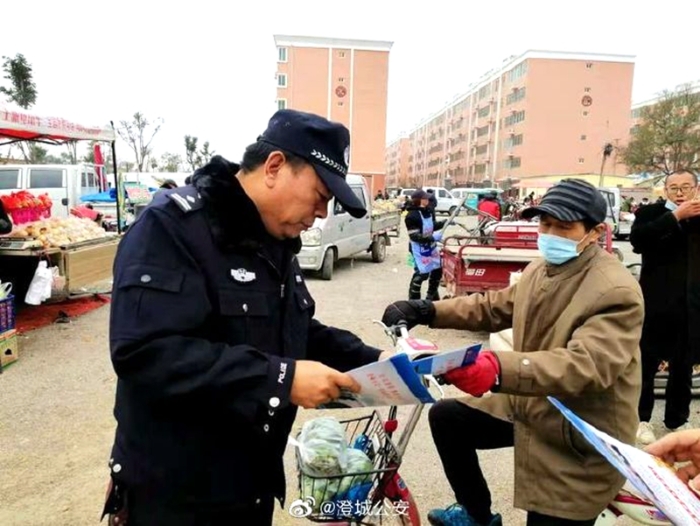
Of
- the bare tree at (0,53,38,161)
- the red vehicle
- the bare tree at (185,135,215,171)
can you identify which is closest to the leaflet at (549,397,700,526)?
the red vehicle

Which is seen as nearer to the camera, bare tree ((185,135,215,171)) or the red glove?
the red glove

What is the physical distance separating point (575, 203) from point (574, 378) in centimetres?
75

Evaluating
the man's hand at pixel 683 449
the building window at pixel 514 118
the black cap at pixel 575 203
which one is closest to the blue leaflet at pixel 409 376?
the man's hand at pixel 683 449

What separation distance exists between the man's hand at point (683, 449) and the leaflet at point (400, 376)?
0.80 m

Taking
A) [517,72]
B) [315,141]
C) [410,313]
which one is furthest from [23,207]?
[517,72]

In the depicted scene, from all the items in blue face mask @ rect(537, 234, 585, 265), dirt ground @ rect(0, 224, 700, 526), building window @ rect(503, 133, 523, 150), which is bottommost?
dirt ground @ rect(0, 224, 700, 526)

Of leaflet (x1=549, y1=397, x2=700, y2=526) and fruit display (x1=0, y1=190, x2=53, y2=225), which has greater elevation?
fruit display (x1=0, y1=190, x2=53, y2=225)

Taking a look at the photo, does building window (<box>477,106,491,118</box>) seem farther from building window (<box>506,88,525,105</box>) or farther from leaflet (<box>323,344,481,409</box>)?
leaflet (<box>323,344,481,409</box>)

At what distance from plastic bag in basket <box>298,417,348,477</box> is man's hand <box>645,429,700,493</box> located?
3.46 ft

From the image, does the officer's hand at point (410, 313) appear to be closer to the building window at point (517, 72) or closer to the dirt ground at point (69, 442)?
the dirt ground at point (69, 442)

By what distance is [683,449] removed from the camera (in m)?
1.83

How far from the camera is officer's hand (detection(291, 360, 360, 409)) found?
4.39ft

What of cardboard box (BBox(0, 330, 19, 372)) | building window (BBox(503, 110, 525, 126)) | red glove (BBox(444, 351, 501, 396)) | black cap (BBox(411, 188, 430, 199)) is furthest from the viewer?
building window (BBox(503, 110, 525, 126))

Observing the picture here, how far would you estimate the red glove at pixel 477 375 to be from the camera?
164 centimetres
